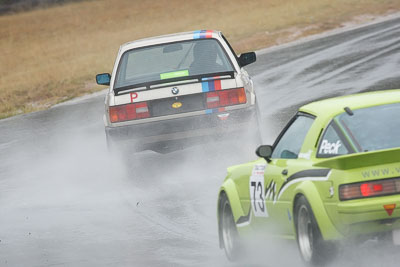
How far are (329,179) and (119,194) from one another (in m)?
6.46

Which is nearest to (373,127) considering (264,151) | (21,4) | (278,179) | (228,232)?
(278,179)

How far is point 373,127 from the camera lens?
23.5 ft

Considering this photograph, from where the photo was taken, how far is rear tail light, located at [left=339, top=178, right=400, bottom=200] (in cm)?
666

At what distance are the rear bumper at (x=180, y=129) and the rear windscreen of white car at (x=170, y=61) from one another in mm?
710

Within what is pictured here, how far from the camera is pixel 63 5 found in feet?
268

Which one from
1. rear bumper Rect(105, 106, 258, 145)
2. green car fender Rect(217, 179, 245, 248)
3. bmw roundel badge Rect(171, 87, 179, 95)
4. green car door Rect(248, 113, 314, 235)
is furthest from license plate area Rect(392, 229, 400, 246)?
bmw roundel badge Rect(171, 87, 179, 95)

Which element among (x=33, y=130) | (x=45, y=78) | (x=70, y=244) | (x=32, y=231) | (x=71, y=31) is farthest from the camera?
(x=71, y=31)

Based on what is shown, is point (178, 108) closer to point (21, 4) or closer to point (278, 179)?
point (278, 179)

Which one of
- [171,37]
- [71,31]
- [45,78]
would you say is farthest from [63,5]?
[171,37]

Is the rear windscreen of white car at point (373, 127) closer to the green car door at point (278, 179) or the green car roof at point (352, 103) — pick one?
the green car roof at point (352, 103)

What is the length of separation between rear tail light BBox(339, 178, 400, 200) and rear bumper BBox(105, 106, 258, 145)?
20.6 ft

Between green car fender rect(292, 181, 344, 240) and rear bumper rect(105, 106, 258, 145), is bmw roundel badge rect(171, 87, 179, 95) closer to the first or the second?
rear bumper rect(105, 106, 258, 145)

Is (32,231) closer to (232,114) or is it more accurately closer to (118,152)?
(118,152)

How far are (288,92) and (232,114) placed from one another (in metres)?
9.66
